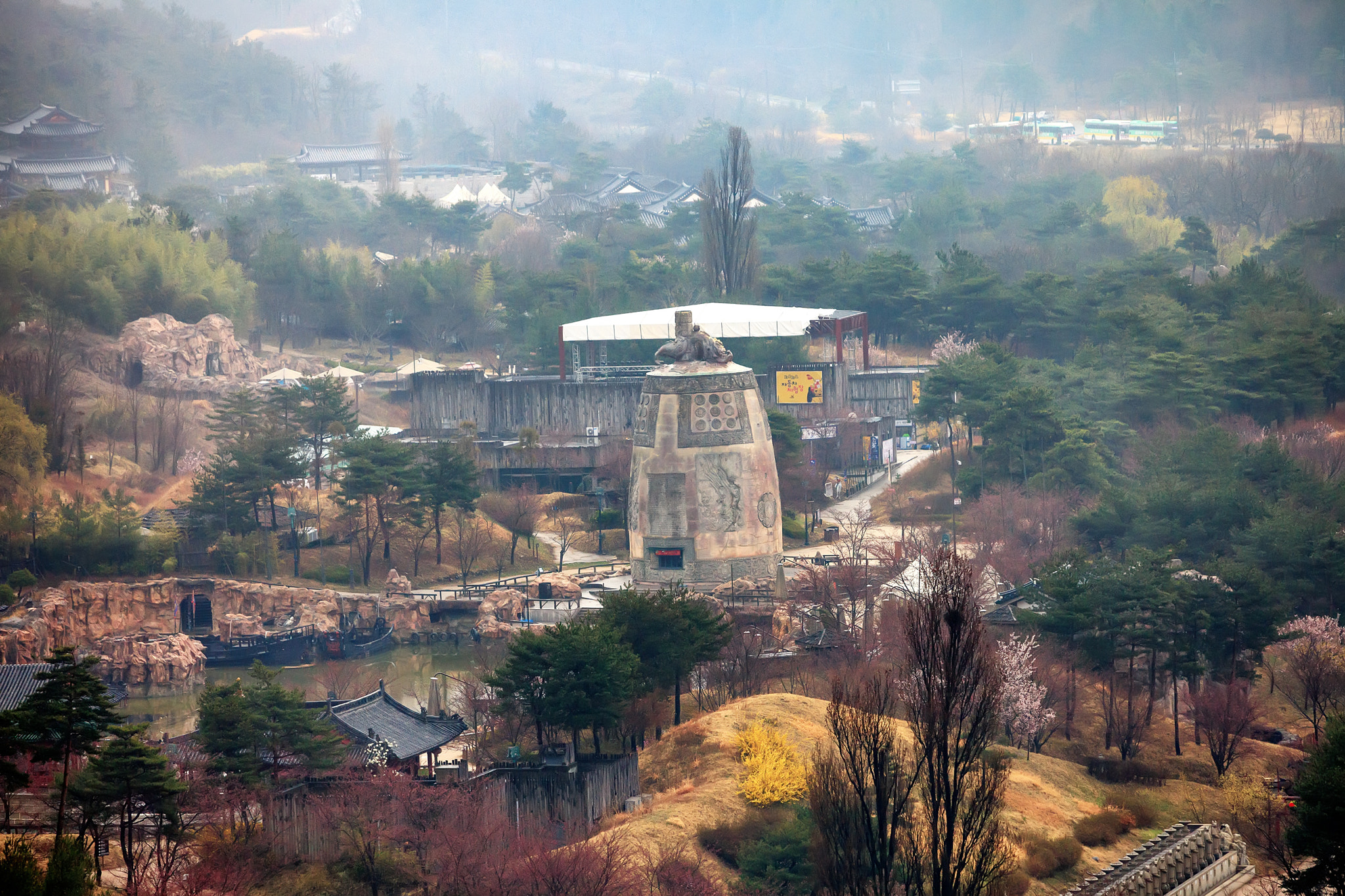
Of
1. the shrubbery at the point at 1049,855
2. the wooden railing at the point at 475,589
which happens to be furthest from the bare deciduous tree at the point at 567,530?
the shrubbery at the point at 1049,855

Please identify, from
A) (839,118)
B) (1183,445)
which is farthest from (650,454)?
(839,118)

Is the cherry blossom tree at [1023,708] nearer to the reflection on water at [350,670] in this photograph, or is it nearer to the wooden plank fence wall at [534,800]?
the wooden plank fence wall at [534,800]

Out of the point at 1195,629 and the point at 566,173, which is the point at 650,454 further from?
the point at 566,173

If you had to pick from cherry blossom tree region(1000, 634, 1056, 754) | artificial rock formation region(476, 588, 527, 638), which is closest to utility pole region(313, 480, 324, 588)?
artificial rock formation region(476, 588, 527, 638)

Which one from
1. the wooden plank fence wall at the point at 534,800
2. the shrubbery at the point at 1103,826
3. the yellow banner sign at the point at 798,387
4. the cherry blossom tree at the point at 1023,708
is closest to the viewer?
the wooden plank fence wall at the point at 534,800

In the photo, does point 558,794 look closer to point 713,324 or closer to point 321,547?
point 321,547

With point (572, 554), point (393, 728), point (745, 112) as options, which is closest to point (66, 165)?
point (572, 554)
